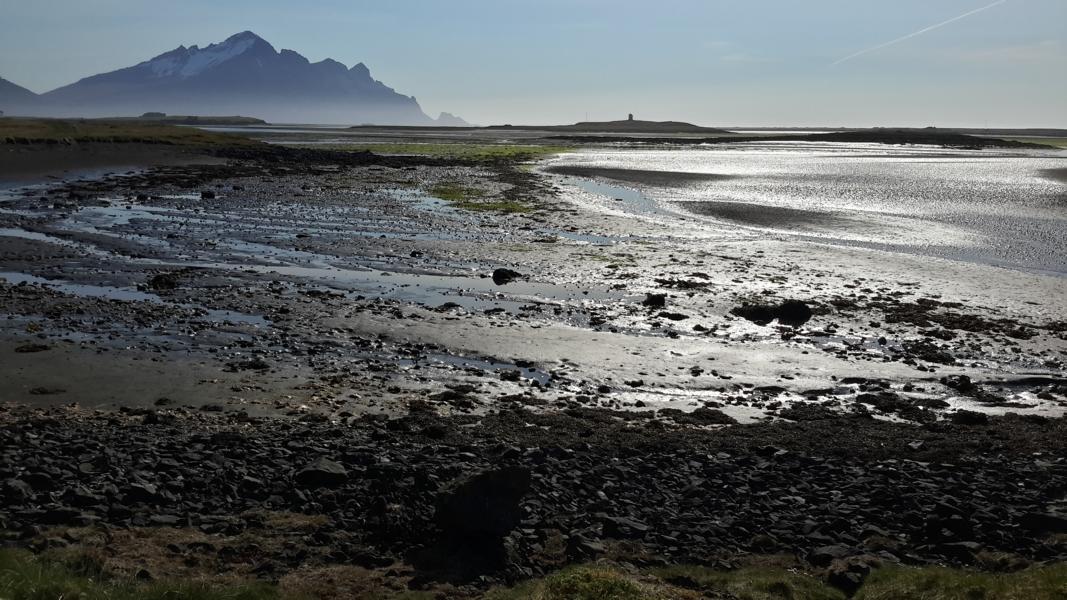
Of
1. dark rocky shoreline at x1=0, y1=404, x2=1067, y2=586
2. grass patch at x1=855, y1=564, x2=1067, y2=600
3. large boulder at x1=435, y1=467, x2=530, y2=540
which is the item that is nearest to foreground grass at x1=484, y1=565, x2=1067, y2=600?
grass patch at x1=855, y1=564, x2=1067, y2=600

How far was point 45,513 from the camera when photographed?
8.80m

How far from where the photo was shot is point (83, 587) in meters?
6.96

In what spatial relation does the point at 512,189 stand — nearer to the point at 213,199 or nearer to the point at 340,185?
the point at 340,185

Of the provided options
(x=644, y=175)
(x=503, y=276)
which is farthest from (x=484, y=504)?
(x=644, y=175)

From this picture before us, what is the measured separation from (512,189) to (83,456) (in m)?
42.7

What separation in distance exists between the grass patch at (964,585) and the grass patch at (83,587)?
226 inches

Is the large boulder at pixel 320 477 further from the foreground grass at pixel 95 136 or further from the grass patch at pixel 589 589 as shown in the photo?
the foreground grass at pixel 95 136

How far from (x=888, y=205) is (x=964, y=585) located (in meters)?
40.8

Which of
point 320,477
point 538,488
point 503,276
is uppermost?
point 503,276

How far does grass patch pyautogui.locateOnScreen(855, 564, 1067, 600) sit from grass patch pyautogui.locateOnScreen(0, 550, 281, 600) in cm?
574

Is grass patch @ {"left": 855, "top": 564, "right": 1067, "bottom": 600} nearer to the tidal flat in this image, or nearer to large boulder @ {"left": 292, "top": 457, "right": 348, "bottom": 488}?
the tidal flat

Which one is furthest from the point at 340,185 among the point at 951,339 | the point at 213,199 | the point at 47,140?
the point at 951,339

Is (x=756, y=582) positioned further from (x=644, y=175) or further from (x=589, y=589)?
(x=644, y=175)

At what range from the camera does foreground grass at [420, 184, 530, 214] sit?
41656mm
